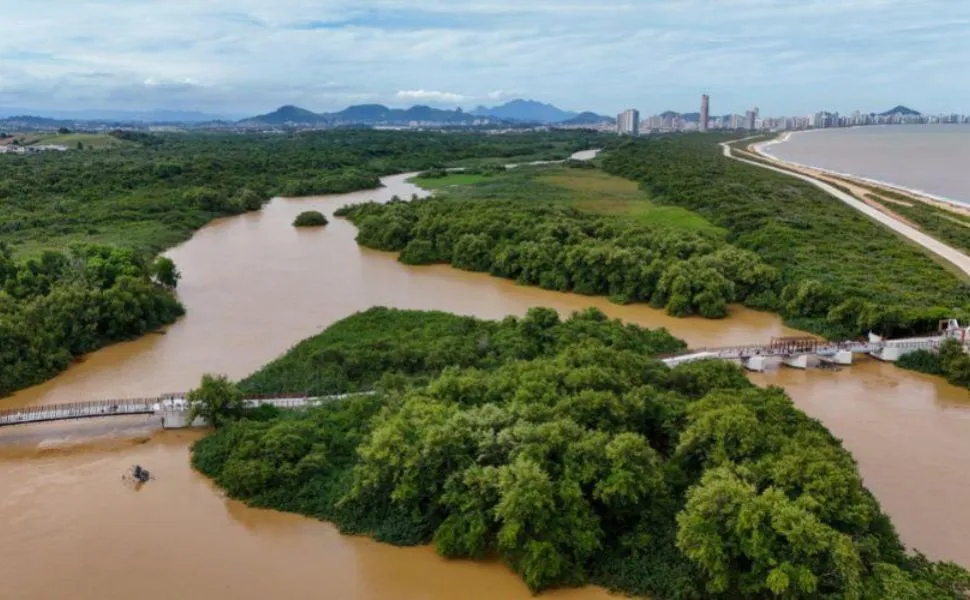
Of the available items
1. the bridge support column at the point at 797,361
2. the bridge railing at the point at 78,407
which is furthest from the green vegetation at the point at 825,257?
the bridge railing at the point at 78,407

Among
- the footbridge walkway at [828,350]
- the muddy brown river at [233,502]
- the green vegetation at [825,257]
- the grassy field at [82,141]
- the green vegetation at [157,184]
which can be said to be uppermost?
the grassy field at [82,141]

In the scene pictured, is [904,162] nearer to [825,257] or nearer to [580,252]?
[825,257]

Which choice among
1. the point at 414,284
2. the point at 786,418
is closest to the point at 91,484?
the point at 786,418

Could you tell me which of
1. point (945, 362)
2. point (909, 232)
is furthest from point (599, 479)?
point (909, 232)

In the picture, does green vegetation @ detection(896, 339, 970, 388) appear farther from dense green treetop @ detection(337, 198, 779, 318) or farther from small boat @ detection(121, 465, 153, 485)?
small boat @ detection(121, 465, 153, 485)

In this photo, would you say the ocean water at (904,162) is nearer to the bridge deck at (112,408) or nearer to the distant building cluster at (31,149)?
the bridge deck at (112,408)

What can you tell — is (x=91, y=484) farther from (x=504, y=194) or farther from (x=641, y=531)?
(x=504, y=194)
